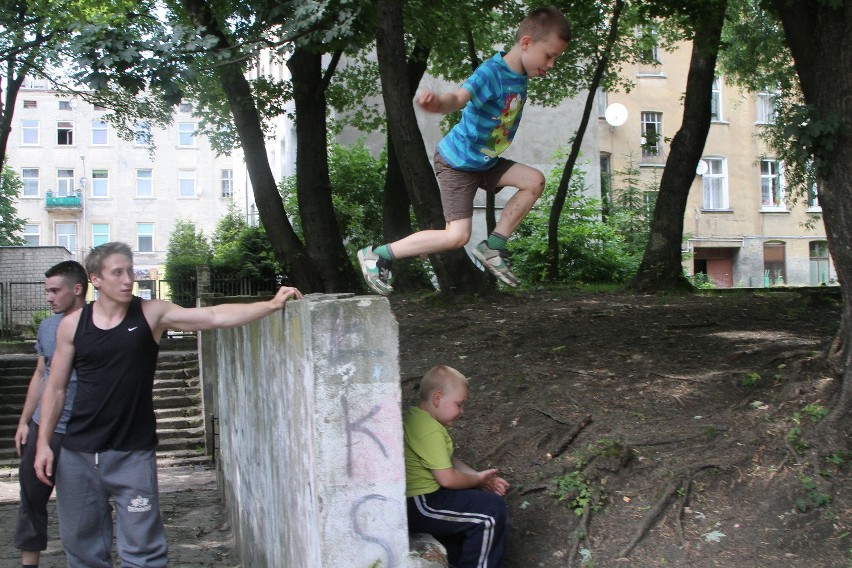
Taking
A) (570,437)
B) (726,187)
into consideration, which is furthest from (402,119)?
(726,187)

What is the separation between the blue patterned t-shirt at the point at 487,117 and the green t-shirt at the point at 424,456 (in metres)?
1.57

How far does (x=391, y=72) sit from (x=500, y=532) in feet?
25.1

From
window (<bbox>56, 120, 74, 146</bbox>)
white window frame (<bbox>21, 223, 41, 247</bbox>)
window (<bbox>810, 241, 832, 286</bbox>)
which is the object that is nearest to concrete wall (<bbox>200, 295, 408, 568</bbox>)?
window (<bbox>810, 241, 832, 286</bbox>)

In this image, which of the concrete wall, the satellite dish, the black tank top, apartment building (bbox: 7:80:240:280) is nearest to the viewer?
the concrete wall

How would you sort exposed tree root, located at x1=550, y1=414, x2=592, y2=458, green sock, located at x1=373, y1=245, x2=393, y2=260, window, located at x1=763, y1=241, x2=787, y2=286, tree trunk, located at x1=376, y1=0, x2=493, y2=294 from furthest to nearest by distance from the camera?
window, located at x1=763, y1=241, x2=787, y2=286 < tree trunk, located at x1=376, y1=0, x2=493, y2=294 < exposed tree root, located at x1=550, y1=414, x2=592, y2=458 < green sock, located at x1=373, y1=245, x2=393, y2=260

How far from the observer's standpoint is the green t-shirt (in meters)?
4.78

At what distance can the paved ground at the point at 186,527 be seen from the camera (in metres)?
7.61

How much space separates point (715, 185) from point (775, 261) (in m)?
4.24

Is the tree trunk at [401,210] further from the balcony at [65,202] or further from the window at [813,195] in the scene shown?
the balcony at [65,202]

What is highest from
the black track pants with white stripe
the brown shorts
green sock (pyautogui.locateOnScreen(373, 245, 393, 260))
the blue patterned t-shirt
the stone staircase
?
the blue patterned t-shirt

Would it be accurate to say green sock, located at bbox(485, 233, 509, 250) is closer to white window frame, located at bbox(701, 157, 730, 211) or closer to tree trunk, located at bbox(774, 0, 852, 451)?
tree trunk, located at bbox(774, 0, 852, 451)

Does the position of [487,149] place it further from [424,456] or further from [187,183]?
[187,183]

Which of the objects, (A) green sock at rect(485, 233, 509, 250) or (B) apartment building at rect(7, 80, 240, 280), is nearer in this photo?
(A) green sock at rect(485, 233, 509, 250)

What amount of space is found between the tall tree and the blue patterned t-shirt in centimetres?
233
